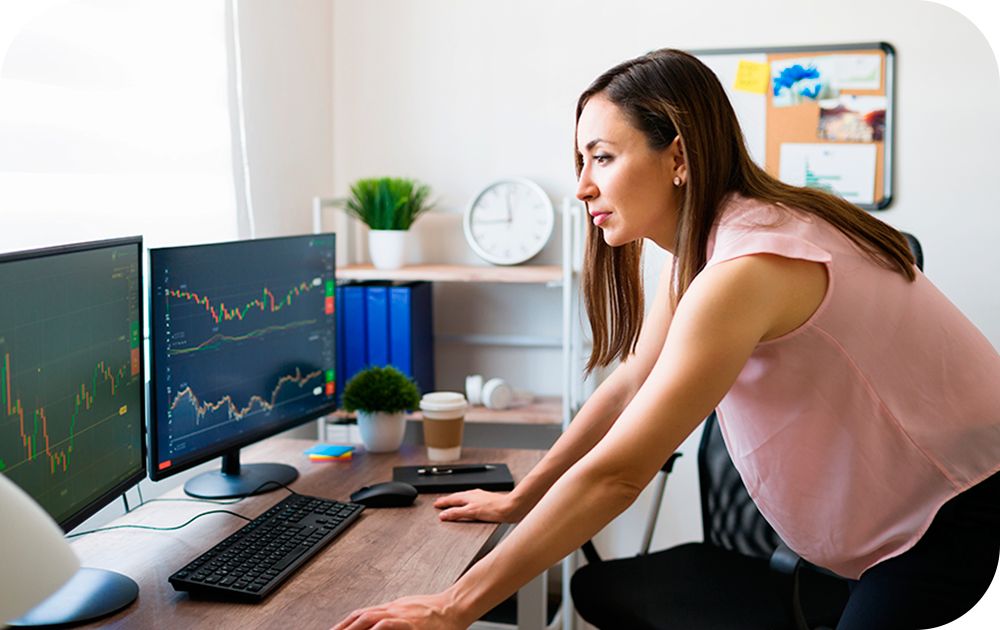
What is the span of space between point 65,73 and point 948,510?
1.75 metres

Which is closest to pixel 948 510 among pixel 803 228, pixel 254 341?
pixel 803 228

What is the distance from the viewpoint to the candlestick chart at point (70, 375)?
1294mm

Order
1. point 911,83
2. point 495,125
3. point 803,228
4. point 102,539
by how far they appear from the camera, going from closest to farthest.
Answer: point 803,228
point 102,539
point 911,83
point 495,125

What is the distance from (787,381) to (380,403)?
1.03 metres

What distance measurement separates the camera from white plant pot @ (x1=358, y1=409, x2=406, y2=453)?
2234 mm

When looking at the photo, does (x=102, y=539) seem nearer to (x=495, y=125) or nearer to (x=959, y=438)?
(x=959, y=438)

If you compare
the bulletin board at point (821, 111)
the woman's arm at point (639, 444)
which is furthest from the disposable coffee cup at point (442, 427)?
the bulletin board at point (821, 111)

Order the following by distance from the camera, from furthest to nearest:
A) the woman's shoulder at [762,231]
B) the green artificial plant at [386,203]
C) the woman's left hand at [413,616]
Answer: the green artificial plant at [386,203] < the woman's shoulder at [762,231] < the woman's left hand at [413,616]

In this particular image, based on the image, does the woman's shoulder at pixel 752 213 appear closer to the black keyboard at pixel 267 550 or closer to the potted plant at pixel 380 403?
the black keyboard at pixel 267 550

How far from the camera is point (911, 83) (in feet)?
9.37

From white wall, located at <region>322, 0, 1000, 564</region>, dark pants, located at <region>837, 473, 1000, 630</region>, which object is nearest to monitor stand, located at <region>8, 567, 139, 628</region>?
dark pants, located at <region>837, 473, 1000, 630</region>

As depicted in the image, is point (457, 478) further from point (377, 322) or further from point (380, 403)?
point (377, 322)

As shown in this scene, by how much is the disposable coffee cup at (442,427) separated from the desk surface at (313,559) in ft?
0.43

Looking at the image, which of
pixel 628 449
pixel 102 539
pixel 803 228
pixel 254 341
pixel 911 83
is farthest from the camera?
pixel 911 83
